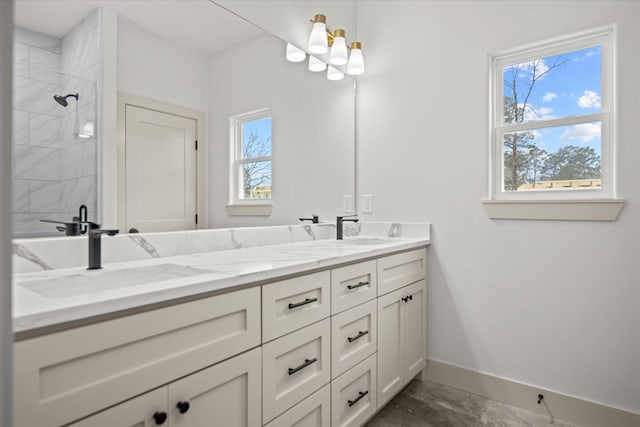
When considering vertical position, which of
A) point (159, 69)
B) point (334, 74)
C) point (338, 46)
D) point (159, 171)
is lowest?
point (159, 171)

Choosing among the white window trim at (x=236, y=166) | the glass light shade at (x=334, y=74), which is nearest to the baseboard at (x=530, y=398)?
the white window trim at (x=236, y=166)

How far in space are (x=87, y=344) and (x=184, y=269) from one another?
0.53 metres

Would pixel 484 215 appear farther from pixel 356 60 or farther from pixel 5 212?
pixel 5 212

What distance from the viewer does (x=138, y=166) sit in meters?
1.38

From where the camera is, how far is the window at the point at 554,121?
182 cm

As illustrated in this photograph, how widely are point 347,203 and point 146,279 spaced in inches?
60.2

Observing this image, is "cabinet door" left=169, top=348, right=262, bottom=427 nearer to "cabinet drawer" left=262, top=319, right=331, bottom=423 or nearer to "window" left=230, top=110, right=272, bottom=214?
"cabinet drawer" left=262, top=319, right=331, bottom=423

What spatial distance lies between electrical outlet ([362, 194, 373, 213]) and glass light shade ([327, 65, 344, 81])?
2.69 ft

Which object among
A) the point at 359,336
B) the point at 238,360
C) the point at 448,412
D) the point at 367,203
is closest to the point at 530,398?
the point at 448,412

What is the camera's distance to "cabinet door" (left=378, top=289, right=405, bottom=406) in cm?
179

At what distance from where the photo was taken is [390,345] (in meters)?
1.87

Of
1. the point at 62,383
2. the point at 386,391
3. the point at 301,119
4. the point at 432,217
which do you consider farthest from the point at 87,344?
the point at 432,217

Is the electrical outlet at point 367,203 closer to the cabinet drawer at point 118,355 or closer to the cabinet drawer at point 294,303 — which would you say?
the cabinet drawer at point 294,303

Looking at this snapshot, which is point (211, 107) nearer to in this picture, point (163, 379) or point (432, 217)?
point (163, 379)
